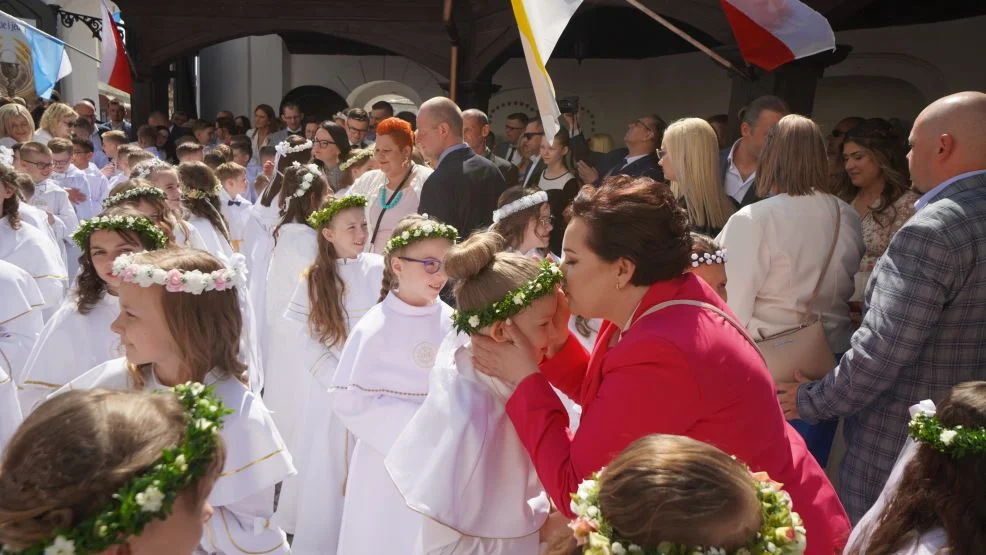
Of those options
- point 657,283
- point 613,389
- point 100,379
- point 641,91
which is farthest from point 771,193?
point 641,91

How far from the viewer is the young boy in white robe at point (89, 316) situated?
3865 millimetres

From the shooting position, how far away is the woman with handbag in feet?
13.9

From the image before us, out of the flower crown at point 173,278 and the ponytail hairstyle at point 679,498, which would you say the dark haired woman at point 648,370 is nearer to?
the ponytail hairstyle at point 679,498

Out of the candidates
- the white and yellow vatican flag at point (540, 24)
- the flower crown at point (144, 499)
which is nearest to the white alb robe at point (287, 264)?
the white and yellow vatican flag at point (540, 24)

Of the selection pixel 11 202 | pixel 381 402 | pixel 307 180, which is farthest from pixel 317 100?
pixel 381 402

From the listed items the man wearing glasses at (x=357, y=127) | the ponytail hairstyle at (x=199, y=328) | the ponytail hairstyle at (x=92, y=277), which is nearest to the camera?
the ponytail hairstyle at (x=199, y=328)

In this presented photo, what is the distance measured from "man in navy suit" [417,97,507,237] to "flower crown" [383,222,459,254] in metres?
1.81

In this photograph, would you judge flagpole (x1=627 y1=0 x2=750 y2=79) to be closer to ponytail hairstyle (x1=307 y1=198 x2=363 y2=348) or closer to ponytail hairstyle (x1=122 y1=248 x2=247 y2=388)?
ponytail hairstyle (x1=307 y1=198 x2=363 y2=348)

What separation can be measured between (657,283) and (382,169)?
476cm

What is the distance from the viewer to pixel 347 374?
4.09 metres

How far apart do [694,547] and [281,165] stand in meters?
7.59

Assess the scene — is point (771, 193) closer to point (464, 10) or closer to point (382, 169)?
point (382, 169)

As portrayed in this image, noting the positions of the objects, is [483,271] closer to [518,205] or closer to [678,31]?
[518,205]

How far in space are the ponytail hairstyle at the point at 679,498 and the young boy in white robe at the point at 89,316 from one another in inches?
113
